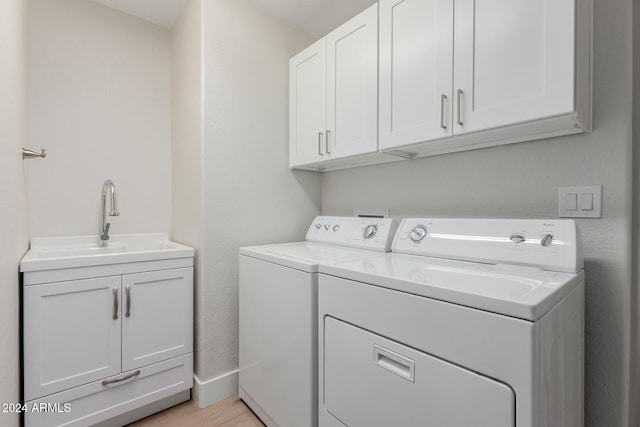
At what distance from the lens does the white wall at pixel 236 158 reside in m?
1.74

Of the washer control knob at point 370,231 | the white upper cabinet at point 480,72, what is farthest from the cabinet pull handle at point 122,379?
the white upper cabinet at point 480,72

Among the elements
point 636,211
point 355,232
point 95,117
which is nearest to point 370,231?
point 355,232

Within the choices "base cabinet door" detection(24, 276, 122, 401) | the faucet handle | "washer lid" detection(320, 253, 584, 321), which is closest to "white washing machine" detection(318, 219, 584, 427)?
"washer lid" detection(320, 253, 584, 321)

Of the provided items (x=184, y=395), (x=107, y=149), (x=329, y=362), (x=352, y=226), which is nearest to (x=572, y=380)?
(x=329, y=362)

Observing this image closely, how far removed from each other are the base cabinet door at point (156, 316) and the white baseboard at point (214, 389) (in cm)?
22

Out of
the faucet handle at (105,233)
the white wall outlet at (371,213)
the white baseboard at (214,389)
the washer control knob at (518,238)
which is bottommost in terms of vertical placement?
the white baseboard at (214,389)

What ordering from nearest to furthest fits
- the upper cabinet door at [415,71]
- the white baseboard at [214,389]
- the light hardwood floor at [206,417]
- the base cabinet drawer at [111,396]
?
the upper cabinet door at [415,71], the base cabinet drawer at [111,396], the light hardwood floor at [206,417], the white baseboard at [214,389]

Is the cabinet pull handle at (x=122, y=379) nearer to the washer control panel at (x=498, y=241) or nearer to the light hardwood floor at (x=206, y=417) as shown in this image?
the light hardwood floor at (x=206, y=417)

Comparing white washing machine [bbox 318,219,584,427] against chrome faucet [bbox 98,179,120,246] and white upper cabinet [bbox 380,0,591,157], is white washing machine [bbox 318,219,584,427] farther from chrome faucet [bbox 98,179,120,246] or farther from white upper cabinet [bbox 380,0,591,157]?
chrome faucet [bbox 98,179,120,246]

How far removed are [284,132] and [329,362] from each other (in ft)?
4.93

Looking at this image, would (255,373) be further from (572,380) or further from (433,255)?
(572,380)

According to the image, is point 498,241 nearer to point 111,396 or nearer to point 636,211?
point 636,211

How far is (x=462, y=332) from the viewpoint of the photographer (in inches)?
29.9

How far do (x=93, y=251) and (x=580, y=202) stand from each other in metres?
2.41
